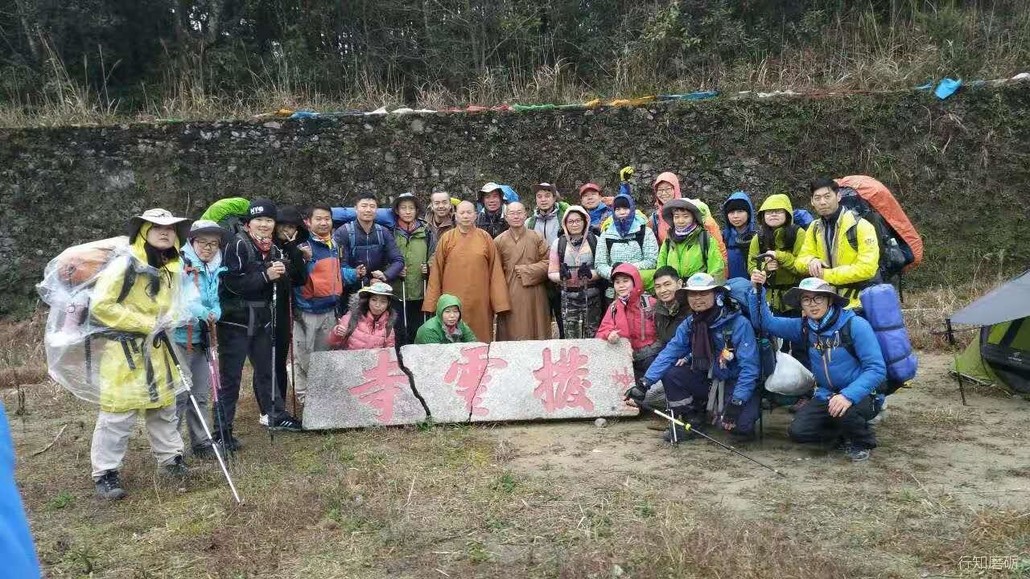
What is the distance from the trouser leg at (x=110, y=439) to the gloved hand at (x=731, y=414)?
3.74 m

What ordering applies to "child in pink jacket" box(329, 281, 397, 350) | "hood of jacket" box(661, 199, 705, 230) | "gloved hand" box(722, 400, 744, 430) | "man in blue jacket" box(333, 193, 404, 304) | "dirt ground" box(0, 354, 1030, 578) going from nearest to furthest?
"dirt ground" box(0, 354, 1030, 578)
"gloved hand" box(722, 400, 744, 430)
"hood of jacket" box(661, 199, 705, 230)
"child in pink jacket" box(329, 281, 397, 350)
"man in blue jacket" box(333, 193, 404, 304)

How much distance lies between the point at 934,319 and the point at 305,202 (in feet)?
26.4

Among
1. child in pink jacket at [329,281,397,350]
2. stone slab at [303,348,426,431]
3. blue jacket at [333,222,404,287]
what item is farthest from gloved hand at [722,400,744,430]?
blue jacket at [333,222,404,287]

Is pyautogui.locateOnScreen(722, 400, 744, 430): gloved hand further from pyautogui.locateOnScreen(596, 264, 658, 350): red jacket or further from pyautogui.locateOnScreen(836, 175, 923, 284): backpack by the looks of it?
pyautogui.locateOnScreen(836, 175, 923, 284): backpack

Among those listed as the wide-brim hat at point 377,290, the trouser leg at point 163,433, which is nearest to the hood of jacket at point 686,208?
the wide-brim hat at point 377,290

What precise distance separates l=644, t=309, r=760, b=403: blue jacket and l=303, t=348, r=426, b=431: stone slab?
1917mm

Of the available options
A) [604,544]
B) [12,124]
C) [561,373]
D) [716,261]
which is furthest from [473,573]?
[12,124]

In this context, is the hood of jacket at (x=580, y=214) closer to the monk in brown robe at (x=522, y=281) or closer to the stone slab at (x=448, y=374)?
the monk in brown robe at (x=522, y=281)

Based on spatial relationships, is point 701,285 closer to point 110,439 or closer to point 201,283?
point 201,283

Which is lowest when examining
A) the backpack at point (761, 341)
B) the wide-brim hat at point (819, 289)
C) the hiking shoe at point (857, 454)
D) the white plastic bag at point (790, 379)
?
the hiking shoe at point (857, 454)

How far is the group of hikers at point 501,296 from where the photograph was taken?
488 centimetres

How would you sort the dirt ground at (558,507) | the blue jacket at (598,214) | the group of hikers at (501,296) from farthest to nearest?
the blue jacket at (598,214) → the group of hikers at (501,296) → the dirt ground at (558,507)

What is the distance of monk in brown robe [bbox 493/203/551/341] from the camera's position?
6984 millimetres

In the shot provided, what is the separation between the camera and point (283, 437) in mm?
5938
